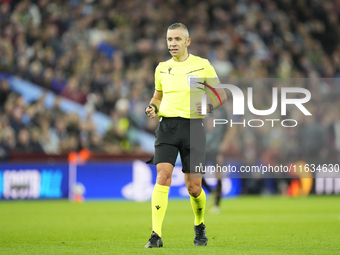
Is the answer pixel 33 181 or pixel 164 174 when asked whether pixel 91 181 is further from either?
pixel 164 174

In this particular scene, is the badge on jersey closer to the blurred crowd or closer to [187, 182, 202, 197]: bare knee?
[187, 182, 202, 197]: bare knee

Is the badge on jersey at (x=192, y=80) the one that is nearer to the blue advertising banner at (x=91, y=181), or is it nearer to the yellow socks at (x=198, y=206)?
the yellow socks at (x=198, y=206)

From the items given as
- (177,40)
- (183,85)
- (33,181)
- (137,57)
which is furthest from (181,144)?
(137,57)

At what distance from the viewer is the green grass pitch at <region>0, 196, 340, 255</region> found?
597 cm

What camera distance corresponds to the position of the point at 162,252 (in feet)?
17.9

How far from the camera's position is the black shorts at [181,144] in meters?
6.00

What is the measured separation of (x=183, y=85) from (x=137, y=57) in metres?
13.6

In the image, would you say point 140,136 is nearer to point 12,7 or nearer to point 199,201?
point 12,7

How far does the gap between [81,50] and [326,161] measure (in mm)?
7649

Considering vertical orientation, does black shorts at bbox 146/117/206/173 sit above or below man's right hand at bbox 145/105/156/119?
below

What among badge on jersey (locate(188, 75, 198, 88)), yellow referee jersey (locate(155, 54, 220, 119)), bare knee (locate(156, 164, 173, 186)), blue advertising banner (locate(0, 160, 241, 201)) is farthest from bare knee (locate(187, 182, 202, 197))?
blue advertising banner (locate(0, 160, 241, 201))

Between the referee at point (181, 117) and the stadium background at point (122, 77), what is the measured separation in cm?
931

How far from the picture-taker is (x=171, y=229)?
8.38 m

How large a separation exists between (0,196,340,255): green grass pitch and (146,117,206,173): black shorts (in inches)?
31.9
